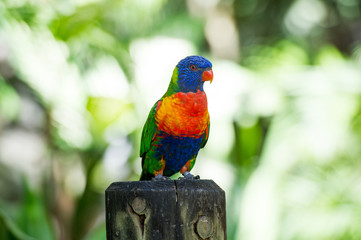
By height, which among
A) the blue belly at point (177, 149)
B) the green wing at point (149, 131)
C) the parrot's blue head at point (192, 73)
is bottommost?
the blue belly at point (177, 149)

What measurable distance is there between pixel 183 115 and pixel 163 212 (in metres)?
0.72

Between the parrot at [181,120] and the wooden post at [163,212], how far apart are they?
59cm

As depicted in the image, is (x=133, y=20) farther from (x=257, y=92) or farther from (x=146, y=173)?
(x=146, y=173)

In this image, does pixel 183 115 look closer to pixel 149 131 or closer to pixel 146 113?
pixel 149 131

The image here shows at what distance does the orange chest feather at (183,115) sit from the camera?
203 centimetres

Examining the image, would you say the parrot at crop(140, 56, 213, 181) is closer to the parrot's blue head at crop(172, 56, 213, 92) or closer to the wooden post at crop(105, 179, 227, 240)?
the parrot's blue head at crop(172, 56, 213, 92)

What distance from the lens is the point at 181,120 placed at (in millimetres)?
2029

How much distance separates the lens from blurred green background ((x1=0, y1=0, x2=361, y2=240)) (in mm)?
4441

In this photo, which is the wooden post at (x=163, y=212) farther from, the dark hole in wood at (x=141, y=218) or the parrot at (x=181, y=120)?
the parrot at (x=181, y=120)

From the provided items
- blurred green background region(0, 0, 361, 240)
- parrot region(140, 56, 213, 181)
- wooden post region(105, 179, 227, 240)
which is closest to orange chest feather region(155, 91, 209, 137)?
parrot region(140, 56, 213, 181)

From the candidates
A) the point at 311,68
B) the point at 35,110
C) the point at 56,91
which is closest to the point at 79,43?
the point at 56,91

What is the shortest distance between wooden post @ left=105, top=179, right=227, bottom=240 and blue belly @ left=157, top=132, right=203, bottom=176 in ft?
2.11

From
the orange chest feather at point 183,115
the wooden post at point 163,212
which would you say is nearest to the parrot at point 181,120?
the orange chest feather at point 183,115

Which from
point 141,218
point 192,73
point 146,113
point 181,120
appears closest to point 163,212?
point 141,218
